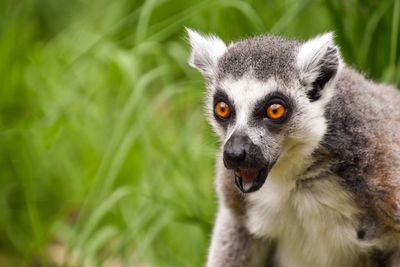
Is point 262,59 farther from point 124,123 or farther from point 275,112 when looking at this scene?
point 124,123

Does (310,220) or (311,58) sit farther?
(310,220)

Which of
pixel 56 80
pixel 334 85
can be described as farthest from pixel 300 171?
pixel 56 80

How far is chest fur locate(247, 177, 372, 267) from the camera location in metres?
3.56

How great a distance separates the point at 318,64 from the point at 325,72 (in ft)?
0.26

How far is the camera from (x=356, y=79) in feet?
12.4

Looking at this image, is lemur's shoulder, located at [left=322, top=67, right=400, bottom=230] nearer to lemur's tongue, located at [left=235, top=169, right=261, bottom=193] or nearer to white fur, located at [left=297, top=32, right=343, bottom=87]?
white fur, located at [left=297, top=32, right=343, bottom=87]

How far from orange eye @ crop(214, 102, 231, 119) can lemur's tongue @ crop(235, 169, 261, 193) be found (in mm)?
266

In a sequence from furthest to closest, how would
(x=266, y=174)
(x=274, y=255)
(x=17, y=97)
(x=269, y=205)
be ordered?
(x=17, y=97), (x=274, y=255), (x=269, y=205), (x=266, y=174)

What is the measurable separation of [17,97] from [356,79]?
3657 millimetres

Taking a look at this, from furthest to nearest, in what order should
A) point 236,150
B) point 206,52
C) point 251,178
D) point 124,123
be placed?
point 124,123
point 206,52
point 251,178
point 236,150

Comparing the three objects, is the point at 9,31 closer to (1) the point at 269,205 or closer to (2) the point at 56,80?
→ (2) the point at 56,80

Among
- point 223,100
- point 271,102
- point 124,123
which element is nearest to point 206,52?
point 223,100

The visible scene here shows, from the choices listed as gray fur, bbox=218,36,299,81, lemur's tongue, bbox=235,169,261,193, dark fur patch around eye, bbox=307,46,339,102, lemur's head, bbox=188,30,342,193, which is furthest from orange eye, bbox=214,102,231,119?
dark fur patch around eye, bbox=307,46,339,102

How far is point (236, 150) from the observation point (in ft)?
10.6
